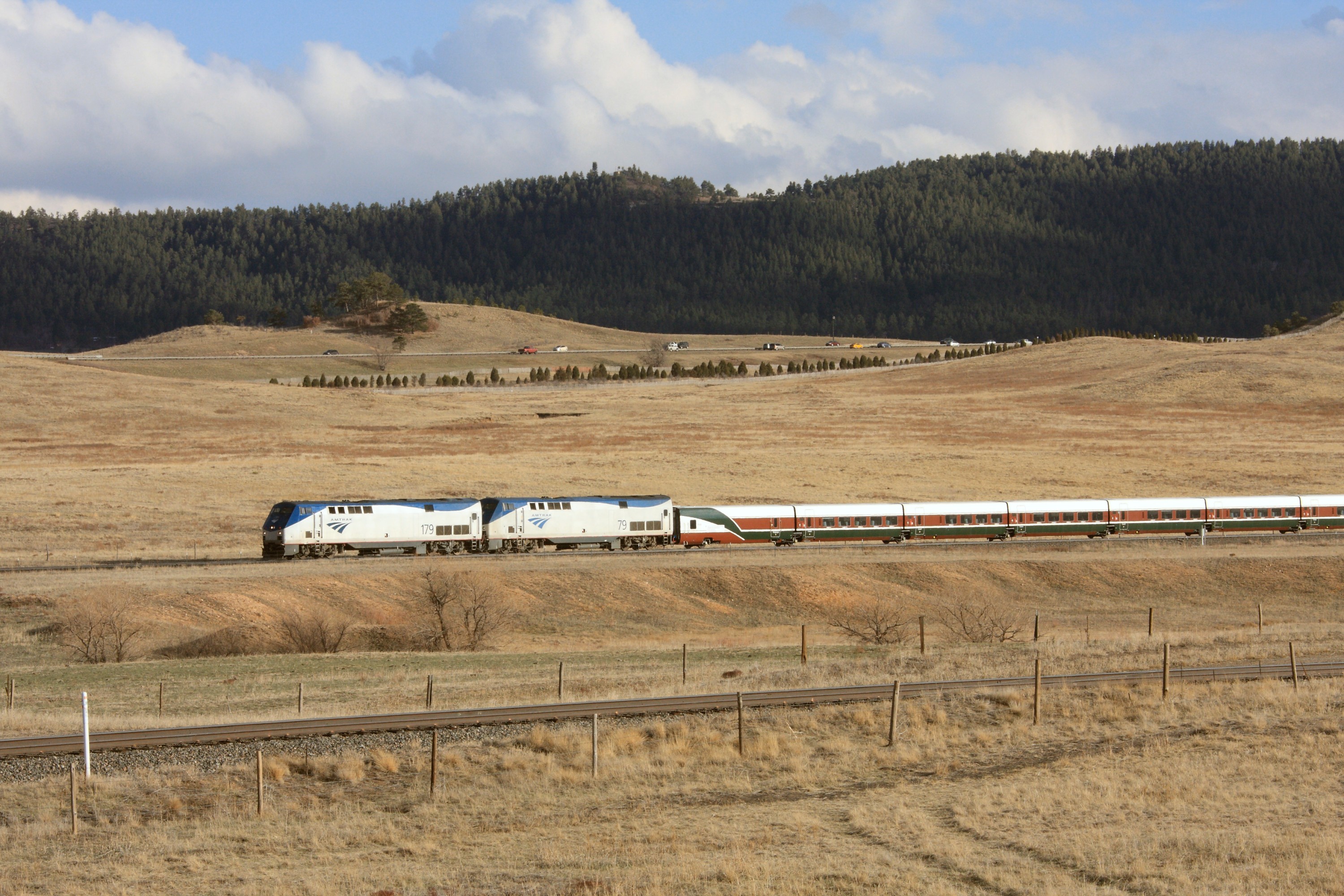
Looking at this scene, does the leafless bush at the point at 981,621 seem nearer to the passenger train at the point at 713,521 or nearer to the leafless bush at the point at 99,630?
the passenger train at the point at 713,521

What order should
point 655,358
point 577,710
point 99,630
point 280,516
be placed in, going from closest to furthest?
point 577,710 < point 99,630 < point 280,516 < point 655,358

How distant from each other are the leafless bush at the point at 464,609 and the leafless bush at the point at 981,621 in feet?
56.2

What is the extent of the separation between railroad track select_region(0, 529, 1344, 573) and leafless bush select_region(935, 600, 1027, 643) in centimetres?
928

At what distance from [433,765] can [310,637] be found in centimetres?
2126

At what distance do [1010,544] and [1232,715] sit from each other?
1336 inches

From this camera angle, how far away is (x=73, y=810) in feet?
69.8

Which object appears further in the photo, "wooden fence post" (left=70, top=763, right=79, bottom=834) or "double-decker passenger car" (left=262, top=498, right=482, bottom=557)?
"double-decker passenger car" (left=262, top=498, right=482, bottom=557)

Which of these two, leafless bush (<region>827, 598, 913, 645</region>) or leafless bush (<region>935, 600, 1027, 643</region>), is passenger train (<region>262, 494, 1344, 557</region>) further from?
leafless bush (<region>935, 600, 1027, 643</region>)

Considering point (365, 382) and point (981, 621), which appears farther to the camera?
point (365, 382)

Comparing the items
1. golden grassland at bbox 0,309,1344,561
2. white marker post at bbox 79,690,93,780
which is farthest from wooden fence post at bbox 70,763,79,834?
golden grassland at bbox 0,309,1344,561

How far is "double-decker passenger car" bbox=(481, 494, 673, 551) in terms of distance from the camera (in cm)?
6038

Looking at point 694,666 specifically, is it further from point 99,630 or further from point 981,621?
point 99,630

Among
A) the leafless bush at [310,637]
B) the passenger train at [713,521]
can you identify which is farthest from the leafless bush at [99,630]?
the passenger train at [713,521]

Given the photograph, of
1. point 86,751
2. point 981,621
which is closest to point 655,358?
point 981,621
